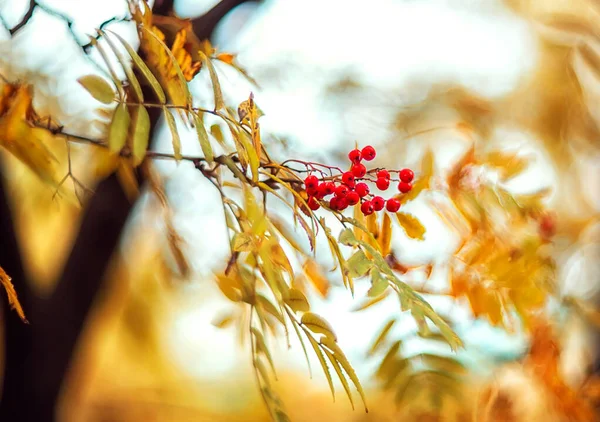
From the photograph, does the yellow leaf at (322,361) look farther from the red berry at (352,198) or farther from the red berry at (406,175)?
the red berry at (406,175)

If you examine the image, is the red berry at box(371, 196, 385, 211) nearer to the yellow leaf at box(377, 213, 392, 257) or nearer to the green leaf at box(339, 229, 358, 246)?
the yellow leaf at box(377, 213, 392, 257)

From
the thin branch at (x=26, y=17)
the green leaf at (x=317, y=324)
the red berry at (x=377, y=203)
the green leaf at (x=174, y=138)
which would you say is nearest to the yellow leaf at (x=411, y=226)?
the red berry at (x=377, y=203)

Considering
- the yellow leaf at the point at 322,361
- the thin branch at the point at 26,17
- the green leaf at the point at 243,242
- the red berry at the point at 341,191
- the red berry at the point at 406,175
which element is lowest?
the yellow leaf at the point at 322,361

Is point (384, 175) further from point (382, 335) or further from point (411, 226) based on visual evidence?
point (382, 335)

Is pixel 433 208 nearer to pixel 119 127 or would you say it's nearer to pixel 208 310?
pixel 119 127

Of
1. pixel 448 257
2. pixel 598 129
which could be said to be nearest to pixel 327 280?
pixel 448 257

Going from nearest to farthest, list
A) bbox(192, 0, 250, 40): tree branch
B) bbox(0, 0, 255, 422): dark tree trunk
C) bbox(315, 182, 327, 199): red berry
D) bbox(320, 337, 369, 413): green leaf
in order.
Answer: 1. bbox(320, 337, 369, 413): green leaf
2. bbox(315, 182, 327, 199): red berry
3. bbox(192, 0, 250, 40): tree branch
4. bbox(0, 0, 255, 422): dark tree trunk

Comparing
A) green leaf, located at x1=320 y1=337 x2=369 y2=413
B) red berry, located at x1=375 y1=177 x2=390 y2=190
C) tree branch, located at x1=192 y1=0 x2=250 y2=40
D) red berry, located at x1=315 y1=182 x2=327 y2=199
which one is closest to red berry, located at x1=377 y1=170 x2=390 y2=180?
red berry, located at x1=375 y1=177 x2=390 y2=190
